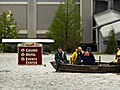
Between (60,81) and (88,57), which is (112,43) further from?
(60,81)

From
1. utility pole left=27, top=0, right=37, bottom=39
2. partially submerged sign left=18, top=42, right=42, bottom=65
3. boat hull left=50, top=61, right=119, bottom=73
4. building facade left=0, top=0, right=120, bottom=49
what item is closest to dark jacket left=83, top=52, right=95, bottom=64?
boat hull left=50, top=61, right=119, bottom=73

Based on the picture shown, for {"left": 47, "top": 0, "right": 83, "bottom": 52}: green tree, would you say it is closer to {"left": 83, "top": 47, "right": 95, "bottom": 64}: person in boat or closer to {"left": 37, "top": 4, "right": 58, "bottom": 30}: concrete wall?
{"left": 37, "top": 4, "right": 58, "bottom": 30}: concrete wall

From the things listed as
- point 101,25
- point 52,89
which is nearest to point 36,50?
point 52,89

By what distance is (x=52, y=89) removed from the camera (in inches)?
511

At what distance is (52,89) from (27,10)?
67.7 meters

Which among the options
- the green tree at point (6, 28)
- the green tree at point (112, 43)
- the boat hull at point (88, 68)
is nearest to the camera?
the boat hull at point (88, 68)

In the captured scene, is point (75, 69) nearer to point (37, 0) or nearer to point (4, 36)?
point (4, 36)

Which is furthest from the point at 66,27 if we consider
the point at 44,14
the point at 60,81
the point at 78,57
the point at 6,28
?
the point at 60,81

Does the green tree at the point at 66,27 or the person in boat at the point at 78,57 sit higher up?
the green tree at the point at 66,27

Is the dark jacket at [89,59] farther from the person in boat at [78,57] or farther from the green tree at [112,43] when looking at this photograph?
the green tree at [112,43]

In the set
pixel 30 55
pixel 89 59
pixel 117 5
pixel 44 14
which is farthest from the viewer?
pixel 117 5

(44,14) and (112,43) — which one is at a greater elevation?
(44,14)

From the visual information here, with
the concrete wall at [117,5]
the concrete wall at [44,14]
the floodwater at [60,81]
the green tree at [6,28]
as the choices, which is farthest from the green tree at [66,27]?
the floodwater at [60,81]

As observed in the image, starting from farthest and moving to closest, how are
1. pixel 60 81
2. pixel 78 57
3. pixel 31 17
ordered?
pixel 31 17
pixel 78 57
pixel 60 81
